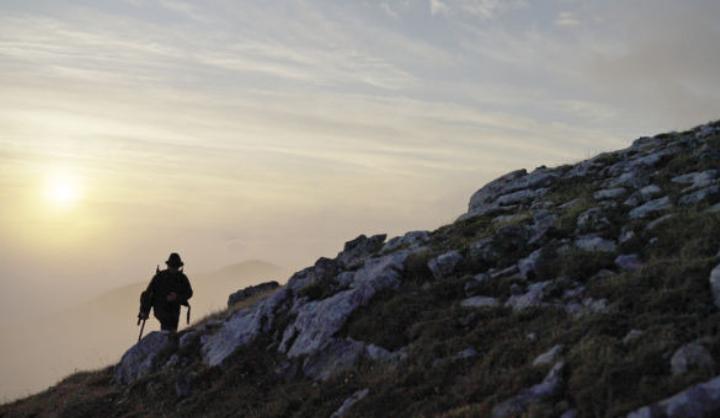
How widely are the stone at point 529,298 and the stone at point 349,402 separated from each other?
13.2 feet

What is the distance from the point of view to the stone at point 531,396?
33.6 ft

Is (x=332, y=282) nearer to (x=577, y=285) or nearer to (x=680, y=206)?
(x=577, y=285)

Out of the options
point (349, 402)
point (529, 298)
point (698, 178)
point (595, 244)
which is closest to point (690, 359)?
point (529, 298)

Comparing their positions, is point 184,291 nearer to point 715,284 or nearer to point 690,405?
point 715,284

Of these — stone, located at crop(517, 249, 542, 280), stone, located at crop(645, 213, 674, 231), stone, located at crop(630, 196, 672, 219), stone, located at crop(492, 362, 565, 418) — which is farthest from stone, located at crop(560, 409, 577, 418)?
stone, located at crop(630, 196, 672, 219)

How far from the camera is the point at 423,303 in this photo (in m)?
16.7

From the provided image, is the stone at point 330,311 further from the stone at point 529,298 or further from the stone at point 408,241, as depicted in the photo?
the stone at point 408,241

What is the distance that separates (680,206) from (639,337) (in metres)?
8.55

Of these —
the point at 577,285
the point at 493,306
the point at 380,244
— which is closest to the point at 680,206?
the point at 577,285

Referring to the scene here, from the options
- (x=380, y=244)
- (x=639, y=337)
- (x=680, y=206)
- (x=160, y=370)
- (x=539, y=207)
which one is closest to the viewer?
(x=639, y=337)

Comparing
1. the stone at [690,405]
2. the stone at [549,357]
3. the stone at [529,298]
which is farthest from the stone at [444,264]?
the stone at [690,405]

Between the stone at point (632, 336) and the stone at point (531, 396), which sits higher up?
the stone at point (632, 336)

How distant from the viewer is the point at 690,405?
8.55 m

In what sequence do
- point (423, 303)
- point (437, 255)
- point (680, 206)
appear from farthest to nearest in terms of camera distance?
1. point (437, 255)
2. point (680, 206)
3. point (423, 303)
